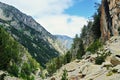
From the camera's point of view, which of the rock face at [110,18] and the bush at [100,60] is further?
the rock face at [110,18]

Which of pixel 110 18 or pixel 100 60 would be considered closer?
pixel 100 60

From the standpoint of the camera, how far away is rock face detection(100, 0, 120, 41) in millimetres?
94312

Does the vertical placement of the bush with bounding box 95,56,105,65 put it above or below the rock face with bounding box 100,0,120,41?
below

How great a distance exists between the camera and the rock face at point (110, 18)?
94.3 m

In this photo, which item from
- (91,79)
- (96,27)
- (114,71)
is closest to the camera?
(114,71)

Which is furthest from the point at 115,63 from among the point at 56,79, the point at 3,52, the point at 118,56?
the point at 3,52

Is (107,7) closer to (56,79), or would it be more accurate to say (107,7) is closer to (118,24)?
(118,24)

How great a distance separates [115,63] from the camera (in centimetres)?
4022

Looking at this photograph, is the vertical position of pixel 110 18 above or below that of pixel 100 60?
above

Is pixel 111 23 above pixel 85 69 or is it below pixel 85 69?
above

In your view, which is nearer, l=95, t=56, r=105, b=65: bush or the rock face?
l=95, t=56, r=105, b=65: bush

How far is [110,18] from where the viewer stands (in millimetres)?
102938

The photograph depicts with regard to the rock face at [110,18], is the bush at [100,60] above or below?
below

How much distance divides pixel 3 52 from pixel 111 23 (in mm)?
37953
